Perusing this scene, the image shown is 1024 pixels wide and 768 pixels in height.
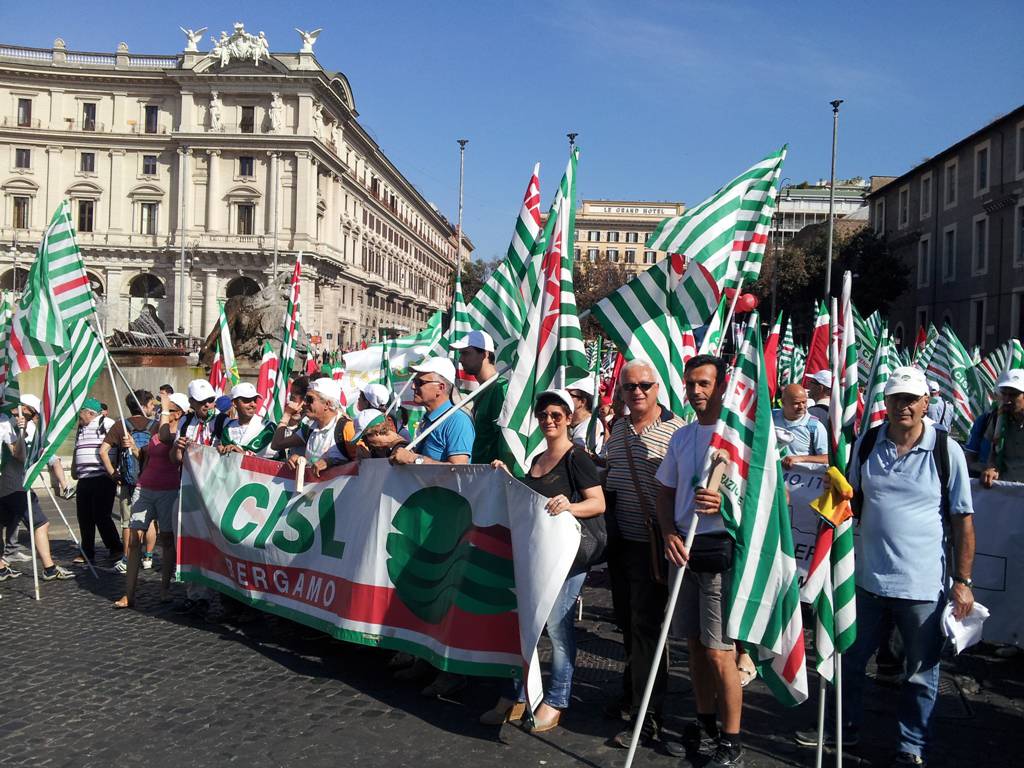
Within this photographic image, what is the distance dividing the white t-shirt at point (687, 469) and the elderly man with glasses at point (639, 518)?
267 millimetres

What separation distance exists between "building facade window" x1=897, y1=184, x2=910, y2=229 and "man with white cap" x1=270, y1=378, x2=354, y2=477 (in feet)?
162

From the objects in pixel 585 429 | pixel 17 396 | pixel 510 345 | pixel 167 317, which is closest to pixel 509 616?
pixel 510 345

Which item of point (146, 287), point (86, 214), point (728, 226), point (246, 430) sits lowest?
point (246, 430)

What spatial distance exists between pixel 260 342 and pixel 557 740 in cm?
2297

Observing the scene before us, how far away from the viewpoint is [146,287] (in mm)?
A: 63625

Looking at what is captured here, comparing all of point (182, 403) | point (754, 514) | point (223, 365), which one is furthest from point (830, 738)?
point (223, 365)

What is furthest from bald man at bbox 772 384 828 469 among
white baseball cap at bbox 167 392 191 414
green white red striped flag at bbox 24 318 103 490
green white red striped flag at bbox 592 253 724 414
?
green white red striped flag at bbox 24 318 103 490

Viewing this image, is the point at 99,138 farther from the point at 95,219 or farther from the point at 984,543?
the point at 984,543

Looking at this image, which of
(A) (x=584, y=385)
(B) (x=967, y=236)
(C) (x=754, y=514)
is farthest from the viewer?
(B) (x=967, y=236)

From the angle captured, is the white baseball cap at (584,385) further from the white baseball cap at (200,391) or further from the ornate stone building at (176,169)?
the ornate stone building at (176,169)

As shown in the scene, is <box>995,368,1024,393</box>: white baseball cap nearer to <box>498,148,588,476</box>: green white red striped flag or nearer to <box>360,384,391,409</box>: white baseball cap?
<box>498,148,588,476</box>: green white red striped flag

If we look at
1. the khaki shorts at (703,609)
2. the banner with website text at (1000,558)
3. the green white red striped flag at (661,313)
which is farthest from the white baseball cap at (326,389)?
the banner with website text at (1000,558)

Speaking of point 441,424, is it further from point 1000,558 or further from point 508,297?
point 1000,558

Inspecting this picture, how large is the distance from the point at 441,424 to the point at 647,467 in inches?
58.9
